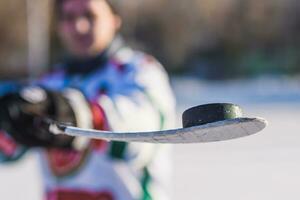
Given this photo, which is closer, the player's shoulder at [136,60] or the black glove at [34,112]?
the black glove at [34,112]

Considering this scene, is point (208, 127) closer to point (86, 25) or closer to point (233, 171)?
point (86, 25)

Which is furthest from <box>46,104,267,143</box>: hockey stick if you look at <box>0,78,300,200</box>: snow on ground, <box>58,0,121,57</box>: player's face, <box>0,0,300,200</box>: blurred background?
<box>0,0,300,200</box>: blurred background

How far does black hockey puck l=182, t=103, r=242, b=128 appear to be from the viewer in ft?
3.27

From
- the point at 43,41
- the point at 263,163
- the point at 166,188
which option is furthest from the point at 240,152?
the point at 43,41

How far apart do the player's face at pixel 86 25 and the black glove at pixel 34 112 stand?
30 cm

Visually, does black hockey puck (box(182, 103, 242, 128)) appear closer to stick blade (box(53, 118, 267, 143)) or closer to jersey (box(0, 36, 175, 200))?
stick blade (box(53, 118, 267, 143))

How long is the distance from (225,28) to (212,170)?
1846 cm

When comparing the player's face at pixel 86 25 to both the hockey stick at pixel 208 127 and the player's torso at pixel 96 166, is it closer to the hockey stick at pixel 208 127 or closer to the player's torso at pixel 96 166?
the player's torso at pixel 96 166

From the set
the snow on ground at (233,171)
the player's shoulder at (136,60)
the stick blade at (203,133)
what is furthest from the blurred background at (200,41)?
the stick blade at (203,133)

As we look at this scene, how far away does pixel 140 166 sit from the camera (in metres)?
1.88

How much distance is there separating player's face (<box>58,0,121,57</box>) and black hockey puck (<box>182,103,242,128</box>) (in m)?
0.91

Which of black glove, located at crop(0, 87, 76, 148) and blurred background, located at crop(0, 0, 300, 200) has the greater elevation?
black glove, located at crop(0, 87, 76, 148)

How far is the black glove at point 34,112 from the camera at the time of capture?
1.60 meters

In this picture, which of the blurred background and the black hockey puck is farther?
the blurred background
